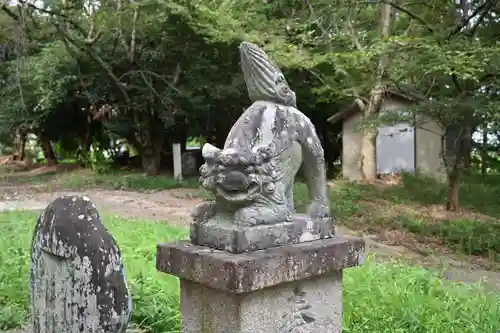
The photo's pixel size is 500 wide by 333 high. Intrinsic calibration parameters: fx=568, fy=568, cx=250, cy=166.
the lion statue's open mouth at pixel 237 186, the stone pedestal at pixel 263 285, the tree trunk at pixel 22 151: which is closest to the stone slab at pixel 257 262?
the stone pedestal at pixel 263 285

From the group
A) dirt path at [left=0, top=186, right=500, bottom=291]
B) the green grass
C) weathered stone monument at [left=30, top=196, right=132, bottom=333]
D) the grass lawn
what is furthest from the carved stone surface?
the green grass

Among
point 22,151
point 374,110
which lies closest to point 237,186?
point 374,110

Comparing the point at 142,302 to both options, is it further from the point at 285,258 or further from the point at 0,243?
the point at 0,243

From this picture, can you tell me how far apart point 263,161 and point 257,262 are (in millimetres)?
632

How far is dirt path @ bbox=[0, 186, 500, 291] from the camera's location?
9.03m

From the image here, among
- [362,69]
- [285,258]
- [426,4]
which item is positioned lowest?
[285,258]

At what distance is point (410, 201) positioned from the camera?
15.2 metres

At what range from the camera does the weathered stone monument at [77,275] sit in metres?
3.09

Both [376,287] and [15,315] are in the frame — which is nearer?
[15,315]

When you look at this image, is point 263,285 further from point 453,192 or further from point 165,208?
point 453,192

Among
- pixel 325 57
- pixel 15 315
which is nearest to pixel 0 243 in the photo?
pixel 15 315

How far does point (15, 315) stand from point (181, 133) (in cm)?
1889

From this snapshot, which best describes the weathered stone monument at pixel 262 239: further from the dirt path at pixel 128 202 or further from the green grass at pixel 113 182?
the green grass at pixel 113 182

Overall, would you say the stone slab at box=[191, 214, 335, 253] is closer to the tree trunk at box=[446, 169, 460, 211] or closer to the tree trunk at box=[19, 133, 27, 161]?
the tree trunk at box=[446, 169, 460, 211]
